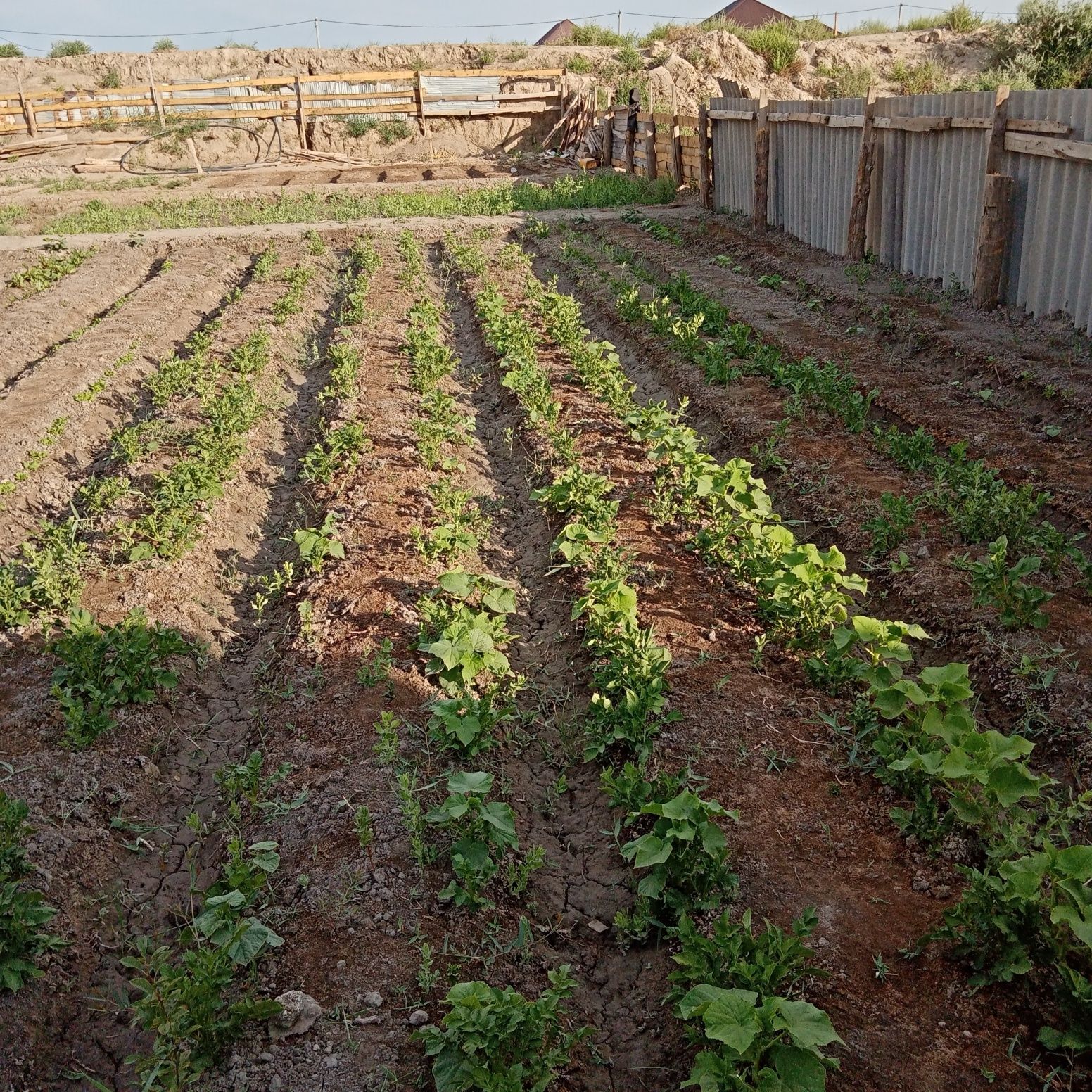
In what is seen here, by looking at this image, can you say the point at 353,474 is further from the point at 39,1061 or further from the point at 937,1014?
the point at 937,1014

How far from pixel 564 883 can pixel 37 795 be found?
2.44 metres

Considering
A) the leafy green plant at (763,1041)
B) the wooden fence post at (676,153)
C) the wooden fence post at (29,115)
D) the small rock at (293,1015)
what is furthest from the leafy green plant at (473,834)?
the wooden fence post at (29,115)

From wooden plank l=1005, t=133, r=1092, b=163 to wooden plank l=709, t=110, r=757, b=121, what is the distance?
23.3ft

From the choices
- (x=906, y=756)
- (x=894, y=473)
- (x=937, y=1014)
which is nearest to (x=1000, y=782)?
(x=906, y=756)

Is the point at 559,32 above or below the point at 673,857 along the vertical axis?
above

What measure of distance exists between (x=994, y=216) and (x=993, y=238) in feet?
0.66

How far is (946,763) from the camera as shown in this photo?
11.7ft

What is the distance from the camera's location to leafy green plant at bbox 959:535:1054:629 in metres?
4.99

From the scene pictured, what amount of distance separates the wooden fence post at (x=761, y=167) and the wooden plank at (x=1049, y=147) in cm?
623

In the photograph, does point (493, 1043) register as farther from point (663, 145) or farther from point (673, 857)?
point (663, 145)

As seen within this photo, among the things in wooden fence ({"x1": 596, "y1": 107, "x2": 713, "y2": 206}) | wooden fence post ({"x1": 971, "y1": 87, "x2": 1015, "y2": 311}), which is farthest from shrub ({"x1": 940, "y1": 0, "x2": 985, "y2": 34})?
wooden fence post ({"x1": 971, "y1": 87, "x2": 1015, "y2": 311})

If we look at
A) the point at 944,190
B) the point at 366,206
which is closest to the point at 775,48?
the point at 366,206

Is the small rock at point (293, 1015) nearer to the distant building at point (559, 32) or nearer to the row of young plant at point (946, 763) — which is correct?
the row of young plant at point (946, 763)

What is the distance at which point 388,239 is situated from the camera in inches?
698
